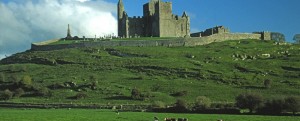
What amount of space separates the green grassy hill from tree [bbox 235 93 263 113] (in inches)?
224

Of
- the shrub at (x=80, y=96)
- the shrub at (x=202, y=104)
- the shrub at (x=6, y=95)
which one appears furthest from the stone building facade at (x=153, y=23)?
the shrub at (x=202, y=104)

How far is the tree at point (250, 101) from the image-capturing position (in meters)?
72.8

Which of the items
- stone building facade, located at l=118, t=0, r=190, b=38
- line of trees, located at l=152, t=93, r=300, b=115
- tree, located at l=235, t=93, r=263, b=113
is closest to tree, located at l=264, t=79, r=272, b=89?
line of trees, located at l=152, t=93, r=300, b=115

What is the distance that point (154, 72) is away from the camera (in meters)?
115

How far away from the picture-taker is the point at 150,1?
6422 inches

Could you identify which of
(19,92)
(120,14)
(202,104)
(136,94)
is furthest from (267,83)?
(120,14)

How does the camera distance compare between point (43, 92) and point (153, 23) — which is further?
point (153, 23)

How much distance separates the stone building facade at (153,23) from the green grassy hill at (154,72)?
15.9m

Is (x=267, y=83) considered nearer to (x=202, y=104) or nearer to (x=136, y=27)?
(x=202, y=104)

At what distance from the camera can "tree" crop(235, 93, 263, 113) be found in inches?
2867

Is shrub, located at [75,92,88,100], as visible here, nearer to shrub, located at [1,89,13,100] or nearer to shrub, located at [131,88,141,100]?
shrub, located at [131,88,141,100]

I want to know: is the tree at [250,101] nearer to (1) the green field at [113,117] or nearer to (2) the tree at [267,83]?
(1) the green field at [113,117]

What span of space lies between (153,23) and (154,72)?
4799 centimetres

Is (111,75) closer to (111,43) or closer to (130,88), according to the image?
(130,88)
